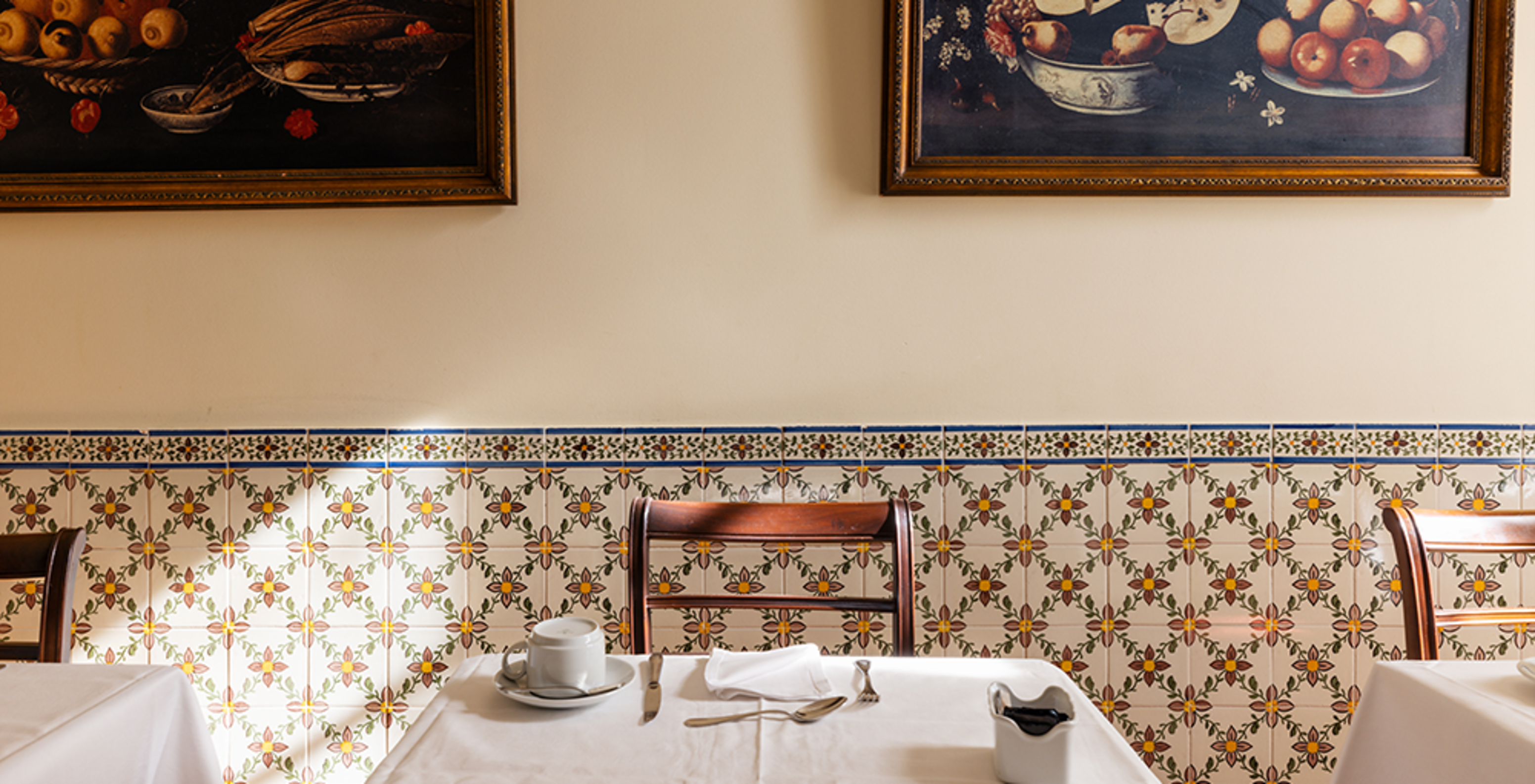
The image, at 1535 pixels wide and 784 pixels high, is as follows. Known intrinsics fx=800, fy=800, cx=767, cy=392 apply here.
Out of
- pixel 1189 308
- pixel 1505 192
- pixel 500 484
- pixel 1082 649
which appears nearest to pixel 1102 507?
pixel 1082 649

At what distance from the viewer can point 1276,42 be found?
1720 mm

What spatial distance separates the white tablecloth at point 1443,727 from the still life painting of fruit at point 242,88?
185 cm

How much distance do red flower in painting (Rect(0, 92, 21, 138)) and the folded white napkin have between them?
201 cm

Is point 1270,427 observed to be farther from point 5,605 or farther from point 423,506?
point 5,605

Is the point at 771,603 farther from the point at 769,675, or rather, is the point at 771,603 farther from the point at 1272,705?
the point at 1272,705

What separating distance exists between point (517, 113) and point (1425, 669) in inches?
72.9

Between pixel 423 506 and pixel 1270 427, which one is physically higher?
pixel 1270 427

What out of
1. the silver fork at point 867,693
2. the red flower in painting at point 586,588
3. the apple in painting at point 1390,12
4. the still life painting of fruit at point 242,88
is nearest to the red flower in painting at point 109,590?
the red flower in painting at point 586,588

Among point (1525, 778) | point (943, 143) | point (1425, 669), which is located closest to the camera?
point (1525, 778)

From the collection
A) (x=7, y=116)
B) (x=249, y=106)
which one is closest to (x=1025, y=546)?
(x=249, y=106)

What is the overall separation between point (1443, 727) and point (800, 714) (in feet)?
2.49

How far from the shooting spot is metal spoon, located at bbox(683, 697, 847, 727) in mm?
841

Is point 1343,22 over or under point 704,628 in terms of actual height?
over

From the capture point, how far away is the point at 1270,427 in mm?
1759
